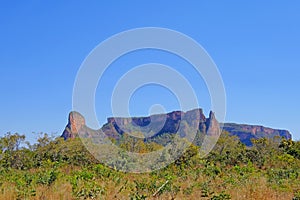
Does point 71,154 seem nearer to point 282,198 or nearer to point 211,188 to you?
point 211,188

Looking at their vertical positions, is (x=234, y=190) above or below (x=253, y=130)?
below

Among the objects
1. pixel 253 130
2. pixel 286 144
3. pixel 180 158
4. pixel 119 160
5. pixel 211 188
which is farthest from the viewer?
pixel 253 130

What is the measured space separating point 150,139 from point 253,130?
95.5 m

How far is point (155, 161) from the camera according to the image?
44.1 feet

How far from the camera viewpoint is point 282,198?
6176mm

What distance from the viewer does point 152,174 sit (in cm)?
1095

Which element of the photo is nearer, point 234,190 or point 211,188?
point 234,190

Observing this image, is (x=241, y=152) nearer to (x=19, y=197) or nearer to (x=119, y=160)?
(x=119, y=160)

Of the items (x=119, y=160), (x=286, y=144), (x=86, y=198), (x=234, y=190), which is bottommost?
(x=86, y=198)

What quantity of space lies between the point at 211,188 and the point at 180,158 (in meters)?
7.41

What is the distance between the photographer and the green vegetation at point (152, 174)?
21.3 feet

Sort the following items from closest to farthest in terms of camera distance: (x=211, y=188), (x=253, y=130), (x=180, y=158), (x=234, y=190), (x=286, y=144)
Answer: (x=234, y=190), (x=211, y=188), (x=180, y=158), (x=286, y=144), (x=253, y=130)

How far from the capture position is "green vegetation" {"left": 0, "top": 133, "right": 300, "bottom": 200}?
6.50 metres

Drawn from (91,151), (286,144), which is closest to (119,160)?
(91,151)
